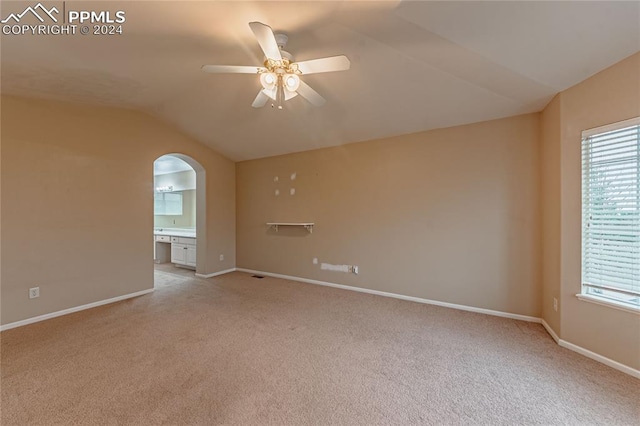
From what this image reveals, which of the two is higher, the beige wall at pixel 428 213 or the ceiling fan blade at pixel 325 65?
the ceiling fan blade at pixel 325 65

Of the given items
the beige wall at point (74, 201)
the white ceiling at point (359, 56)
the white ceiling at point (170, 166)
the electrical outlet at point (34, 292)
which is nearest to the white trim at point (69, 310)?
the beige wall at point (74, 201)

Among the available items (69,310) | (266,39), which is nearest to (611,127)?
(266,39)

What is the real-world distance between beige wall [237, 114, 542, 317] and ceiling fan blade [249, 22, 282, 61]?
2.47 m

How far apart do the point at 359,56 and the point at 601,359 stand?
351cm

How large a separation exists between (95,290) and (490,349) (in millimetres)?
4930

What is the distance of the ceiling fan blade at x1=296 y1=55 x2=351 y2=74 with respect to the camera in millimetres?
2035

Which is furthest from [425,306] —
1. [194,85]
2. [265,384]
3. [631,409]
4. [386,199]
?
[194,85]

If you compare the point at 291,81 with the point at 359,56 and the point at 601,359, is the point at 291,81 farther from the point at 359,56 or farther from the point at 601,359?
the point at 601,359

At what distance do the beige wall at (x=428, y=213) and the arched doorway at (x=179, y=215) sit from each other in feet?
4.78

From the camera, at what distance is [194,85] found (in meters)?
3.38

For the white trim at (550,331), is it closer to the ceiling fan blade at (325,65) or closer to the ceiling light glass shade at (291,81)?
the ceiling fan blade at (325,65)

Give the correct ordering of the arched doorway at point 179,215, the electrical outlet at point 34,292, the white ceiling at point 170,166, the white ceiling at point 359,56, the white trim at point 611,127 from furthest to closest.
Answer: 1. the white ceiling at point 170,166
2. the arched doorway at point 179,215
3. the electrical outlet at point 34,292
4. the white trim at point 611,127
5. the white ceiling at point 359,56

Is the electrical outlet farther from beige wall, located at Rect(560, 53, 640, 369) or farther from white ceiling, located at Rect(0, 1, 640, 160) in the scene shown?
beige wall, located at Rect(560, 53, 640, 369)

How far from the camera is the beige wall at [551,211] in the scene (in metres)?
2.68
